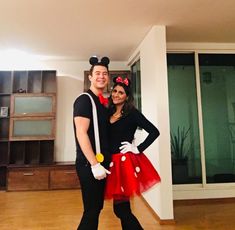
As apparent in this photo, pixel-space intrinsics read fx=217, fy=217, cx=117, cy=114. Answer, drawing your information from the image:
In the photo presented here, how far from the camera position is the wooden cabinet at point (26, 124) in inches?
153

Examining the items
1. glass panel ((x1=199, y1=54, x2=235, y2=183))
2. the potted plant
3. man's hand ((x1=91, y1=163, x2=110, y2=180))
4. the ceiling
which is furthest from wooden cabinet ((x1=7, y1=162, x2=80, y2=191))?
man's hand ((x1=91, y1=163, x2=110, y2=180))

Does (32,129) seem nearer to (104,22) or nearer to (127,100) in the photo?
(104,22)

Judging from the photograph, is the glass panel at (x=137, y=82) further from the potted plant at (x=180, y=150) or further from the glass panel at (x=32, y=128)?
the glass panel at (x=32, y=128)

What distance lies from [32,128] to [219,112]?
3.28 meters

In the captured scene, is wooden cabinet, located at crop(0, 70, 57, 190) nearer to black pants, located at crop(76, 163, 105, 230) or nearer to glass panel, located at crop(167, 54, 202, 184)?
glass panel, located at crop(167, 54, 202, 184)

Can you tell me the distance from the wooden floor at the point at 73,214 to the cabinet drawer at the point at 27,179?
9.1 inches

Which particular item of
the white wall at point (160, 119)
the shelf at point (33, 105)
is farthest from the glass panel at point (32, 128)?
the white wall at point (160, 119)

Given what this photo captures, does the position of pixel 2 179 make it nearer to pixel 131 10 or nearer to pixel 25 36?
pixel 25 36

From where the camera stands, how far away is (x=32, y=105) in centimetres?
409

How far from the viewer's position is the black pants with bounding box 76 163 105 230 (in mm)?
1412

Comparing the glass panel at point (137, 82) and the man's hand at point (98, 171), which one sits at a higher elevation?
the glass panel at point (137, 82)

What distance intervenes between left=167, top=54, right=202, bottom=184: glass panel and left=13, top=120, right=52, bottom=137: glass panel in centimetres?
226

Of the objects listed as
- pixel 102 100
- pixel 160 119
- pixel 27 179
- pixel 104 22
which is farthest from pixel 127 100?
pixel 27 179

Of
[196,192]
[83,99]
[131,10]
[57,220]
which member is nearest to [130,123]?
[83,99]
